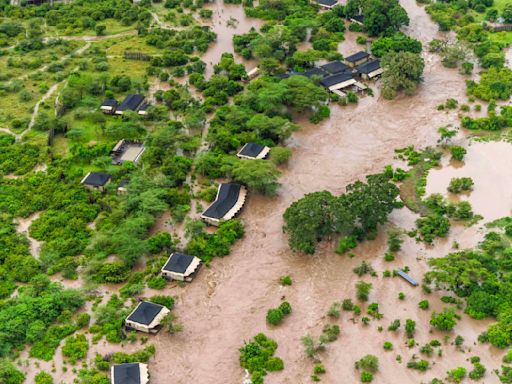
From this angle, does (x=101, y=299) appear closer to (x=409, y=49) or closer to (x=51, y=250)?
(x=51, y=250)

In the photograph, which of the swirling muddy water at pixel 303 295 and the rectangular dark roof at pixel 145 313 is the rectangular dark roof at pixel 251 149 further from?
the rectangular dark roof at pixel 145 313

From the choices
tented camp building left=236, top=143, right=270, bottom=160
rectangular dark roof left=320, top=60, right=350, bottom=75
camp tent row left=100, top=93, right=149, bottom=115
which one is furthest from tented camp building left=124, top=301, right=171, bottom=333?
rectangular dark roof left=320, top=60, right=350, bottom=75

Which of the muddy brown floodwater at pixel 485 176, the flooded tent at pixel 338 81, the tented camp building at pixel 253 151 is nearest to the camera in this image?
the muddy brown floodwater at pixel 485 176

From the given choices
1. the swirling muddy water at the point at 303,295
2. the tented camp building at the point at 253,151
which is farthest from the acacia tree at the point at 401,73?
the tented camp building at the point at 253,151

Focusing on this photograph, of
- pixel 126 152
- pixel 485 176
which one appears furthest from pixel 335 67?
pixel 126 152

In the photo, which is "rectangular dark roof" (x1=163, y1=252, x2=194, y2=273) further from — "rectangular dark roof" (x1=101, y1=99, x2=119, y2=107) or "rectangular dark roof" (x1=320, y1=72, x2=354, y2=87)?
"rectangular dark roof" (x1=320, y1=72, x2=354, y2=87)

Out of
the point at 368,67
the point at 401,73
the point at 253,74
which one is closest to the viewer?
the point at 401,73

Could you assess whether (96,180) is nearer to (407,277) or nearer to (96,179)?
(96,179)
